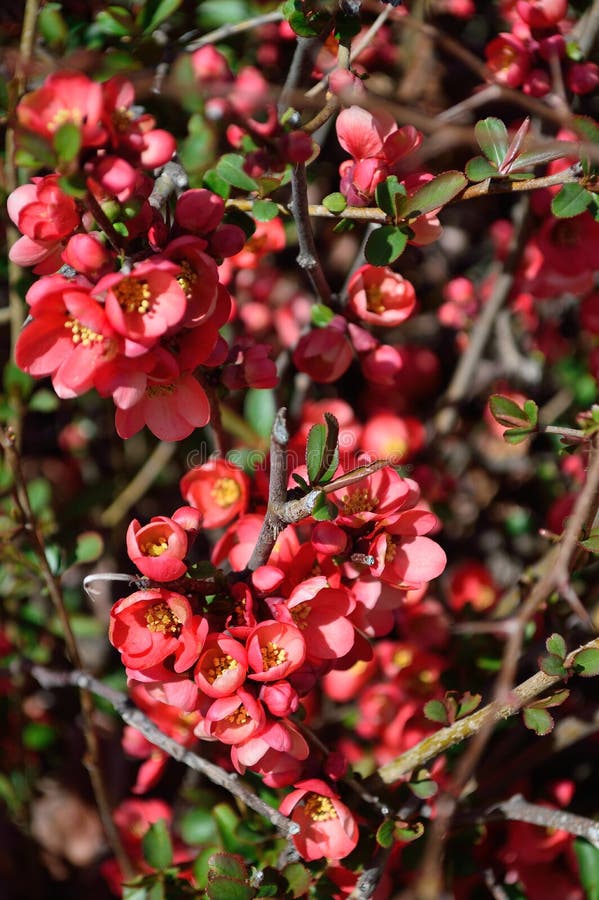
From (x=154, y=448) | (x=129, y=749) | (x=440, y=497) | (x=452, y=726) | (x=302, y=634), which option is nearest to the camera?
(x=302, y=634)

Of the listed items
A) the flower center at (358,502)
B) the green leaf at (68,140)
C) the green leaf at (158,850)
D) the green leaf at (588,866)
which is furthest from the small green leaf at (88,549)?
the green leaf at (588,866)

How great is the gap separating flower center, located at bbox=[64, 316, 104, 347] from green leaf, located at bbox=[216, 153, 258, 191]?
0.23m

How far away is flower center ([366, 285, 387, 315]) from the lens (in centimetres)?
118

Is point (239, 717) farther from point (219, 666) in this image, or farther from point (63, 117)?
point (63, 117)

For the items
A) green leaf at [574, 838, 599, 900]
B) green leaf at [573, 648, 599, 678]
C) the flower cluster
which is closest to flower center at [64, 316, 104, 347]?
the flower cluster

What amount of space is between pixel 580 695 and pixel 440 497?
0.42 metres

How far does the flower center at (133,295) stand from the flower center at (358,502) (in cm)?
32

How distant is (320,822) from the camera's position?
38.2 inches

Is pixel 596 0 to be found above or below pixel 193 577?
above

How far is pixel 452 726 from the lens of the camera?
1.01m

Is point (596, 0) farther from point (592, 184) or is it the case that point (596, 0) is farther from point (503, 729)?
point (503, 729)

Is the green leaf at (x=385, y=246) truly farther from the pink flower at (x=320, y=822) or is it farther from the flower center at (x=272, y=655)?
the pink flower at (x=320, y=822)

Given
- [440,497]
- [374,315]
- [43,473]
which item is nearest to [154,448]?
[43,473]

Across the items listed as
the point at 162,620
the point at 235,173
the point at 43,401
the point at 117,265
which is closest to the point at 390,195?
the point at 235,173
